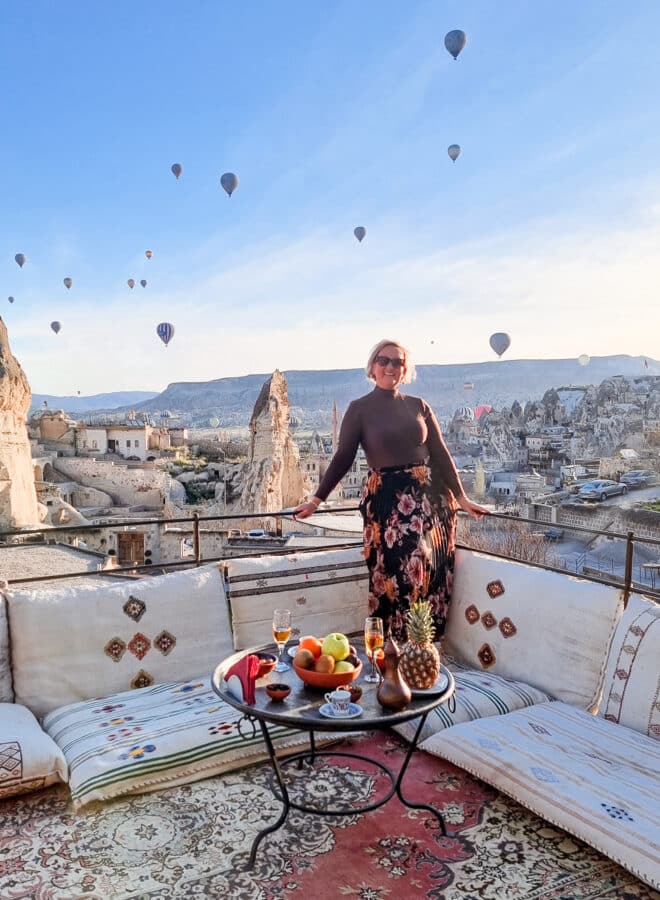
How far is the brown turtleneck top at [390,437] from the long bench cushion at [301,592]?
0.61 meters

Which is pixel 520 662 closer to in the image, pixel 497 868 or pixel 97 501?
pixel 497 868

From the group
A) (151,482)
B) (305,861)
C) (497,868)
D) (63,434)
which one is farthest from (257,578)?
(63,434)

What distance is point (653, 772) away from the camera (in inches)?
96.7

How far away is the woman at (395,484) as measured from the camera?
3.61 meters

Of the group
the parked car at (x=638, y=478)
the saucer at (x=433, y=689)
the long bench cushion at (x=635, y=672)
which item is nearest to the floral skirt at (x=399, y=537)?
the long bench cushion at (x=635, y=672)

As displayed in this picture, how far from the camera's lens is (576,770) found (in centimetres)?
246

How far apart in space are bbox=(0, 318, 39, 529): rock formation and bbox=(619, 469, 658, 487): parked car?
91.9ft

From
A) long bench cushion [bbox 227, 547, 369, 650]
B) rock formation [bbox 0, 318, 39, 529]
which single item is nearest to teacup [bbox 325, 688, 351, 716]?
long bench cushion [bbox 227, 547, 369, 650]

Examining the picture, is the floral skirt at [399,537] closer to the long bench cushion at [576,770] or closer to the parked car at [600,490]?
the long bench cushion at [576,770]

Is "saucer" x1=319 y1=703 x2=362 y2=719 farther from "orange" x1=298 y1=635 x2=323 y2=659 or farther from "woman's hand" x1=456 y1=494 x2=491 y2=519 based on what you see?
"woman's hand" x1=456 y1=494 x2=491 y2=519

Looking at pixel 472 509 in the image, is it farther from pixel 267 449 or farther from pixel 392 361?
pixel 267 449

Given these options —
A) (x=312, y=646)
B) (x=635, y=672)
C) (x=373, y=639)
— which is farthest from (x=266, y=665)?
(x=635, y=672)

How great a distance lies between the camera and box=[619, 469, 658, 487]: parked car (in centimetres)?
3433

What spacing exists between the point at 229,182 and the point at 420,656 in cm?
2817
